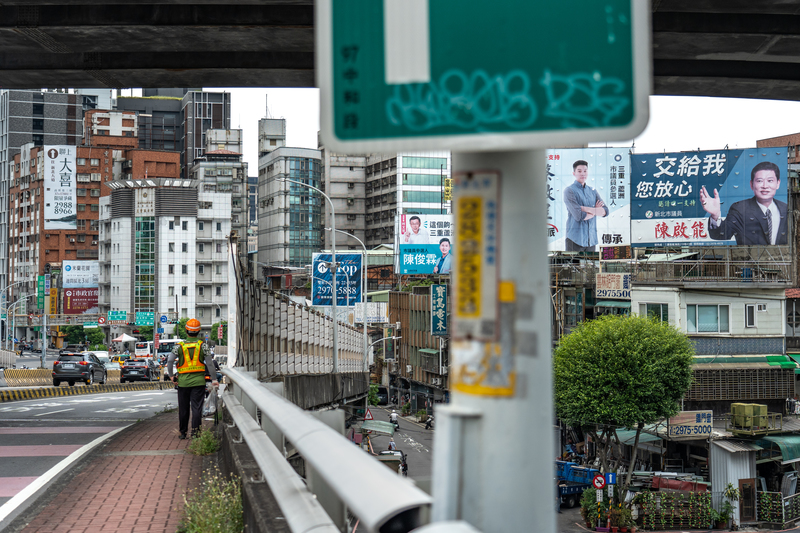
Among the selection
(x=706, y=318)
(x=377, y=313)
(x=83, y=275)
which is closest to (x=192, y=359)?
(x=706, y=318)

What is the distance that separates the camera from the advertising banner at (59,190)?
11719 centimetres

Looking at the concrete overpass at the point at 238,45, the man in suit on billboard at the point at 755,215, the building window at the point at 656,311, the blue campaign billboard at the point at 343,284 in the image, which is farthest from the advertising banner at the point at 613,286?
the concrete overpass at the point at 238,45

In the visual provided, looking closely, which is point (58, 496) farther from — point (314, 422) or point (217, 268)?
point (217, 268)

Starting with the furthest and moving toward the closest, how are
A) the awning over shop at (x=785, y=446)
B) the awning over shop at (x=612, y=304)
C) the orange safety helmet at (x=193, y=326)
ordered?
1. the awning over shop at (x=612, y=304)
2. the awning over shop at (x=785, y=446)
3. the orange safety helmet at (x=193, y=326)

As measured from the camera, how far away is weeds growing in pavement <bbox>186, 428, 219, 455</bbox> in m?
10.4

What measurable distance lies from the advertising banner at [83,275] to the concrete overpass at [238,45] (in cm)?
9439

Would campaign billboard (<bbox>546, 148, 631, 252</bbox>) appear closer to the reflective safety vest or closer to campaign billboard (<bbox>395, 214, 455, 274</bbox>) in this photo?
campaign billboard (<bbox>395, 214, 455, 274</bbox>)

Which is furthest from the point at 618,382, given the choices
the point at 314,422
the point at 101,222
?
the point at 101,222

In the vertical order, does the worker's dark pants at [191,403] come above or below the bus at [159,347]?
above

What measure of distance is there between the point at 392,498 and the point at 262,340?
38.8 ft

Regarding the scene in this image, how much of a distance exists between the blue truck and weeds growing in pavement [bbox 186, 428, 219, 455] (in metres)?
31.1

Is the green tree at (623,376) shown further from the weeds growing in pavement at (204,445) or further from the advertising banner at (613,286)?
the weeds growing in pavement at (204,445)

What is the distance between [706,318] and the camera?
4538cm

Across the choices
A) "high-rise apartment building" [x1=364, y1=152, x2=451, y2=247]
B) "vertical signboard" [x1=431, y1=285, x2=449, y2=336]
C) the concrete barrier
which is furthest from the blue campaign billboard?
"high-rise apartment building" [x1=364, y1=152, x2=451, y2=247]
